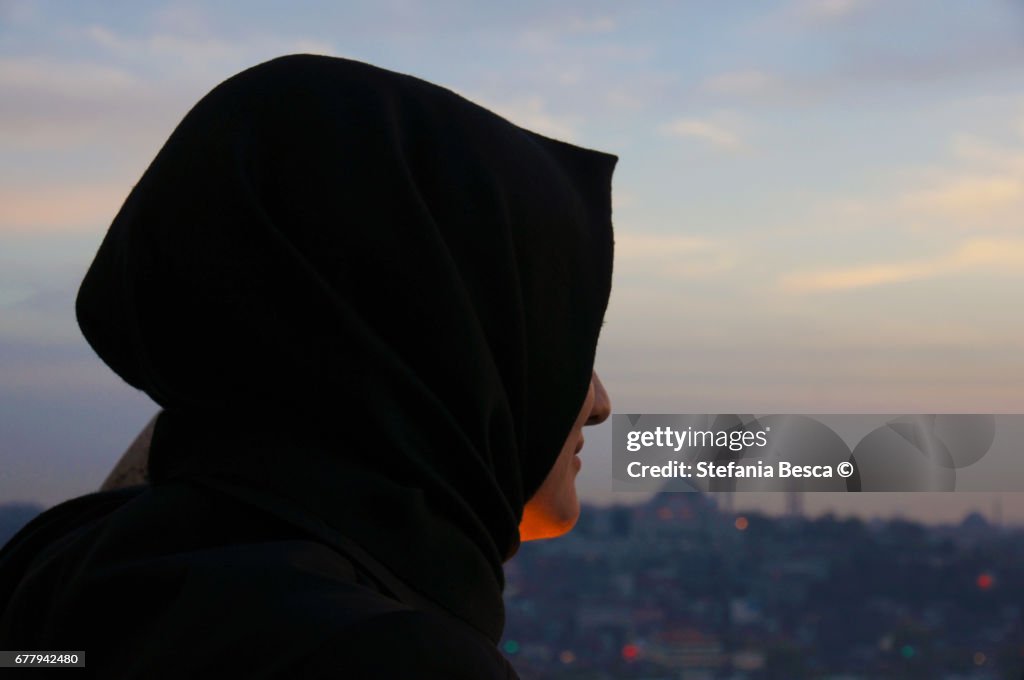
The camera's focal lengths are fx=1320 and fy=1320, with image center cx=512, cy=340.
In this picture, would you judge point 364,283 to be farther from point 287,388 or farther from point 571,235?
point 571,235

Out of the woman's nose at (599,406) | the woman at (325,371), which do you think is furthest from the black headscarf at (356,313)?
the woman's nose at (599,406)

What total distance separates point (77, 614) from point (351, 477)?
33 cm

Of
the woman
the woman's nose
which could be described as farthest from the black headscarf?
the woman's nose

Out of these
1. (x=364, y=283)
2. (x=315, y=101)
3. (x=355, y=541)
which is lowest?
(x=355, y=541)

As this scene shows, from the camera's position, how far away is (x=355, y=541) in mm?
1470

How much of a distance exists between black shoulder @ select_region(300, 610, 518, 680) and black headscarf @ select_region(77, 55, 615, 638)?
0.21 meters

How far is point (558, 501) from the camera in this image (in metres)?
1.86

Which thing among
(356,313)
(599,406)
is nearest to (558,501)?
(599,406)

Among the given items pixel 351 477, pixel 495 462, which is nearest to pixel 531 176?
pixel 495 462

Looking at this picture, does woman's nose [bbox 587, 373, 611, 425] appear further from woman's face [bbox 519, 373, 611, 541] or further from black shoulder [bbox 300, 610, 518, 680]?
black shoulder [bbox 300, 610, 518, 680]

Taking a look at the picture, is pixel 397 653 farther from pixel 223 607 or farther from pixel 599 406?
pixel 599 406

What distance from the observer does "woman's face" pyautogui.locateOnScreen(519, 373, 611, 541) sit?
6.04 ft

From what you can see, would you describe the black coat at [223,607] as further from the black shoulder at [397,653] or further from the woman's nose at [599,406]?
the woman's nose at [599,406]

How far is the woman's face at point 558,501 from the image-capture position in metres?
1.84
